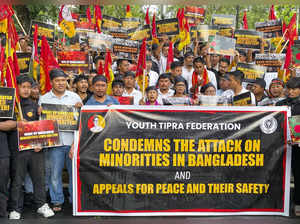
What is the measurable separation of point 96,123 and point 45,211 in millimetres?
1315

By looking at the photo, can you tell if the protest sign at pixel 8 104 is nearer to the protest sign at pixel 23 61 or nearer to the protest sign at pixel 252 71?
the protest sign at pixel 23 61

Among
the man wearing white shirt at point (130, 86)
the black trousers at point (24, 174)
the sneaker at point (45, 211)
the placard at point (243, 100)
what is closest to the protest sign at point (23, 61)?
the man wearing white shirt at point (130, 86)

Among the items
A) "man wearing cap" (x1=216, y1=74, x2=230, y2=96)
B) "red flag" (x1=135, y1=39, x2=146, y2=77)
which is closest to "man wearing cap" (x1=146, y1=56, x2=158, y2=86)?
"red flag" (x1=135, y1=39, x2=146, y2=77)

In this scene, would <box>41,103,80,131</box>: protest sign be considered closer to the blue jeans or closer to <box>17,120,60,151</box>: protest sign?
<box>17,120,60,151</box>: protest sign

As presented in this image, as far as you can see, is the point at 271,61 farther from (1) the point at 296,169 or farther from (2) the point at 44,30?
(2) the point at 44,30

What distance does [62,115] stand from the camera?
17.4ft

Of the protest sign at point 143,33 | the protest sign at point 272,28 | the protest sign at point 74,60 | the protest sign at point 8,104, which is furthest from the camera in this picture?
the protest sign at point 272,28

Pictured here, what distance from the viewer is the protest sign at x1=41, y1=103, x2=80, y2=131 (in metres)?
5.27

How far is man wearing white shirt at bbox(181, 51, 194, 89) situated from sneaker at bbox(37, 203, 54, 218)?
4.30 m

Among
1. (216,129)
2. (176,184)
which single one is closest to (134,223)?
(176,184)

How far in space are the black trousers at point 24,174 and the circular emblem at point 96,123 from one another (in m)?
0.77

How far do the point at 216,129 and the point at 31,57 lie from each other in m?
4.56

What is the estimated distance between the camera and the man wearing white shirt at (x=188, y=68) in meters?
8.59

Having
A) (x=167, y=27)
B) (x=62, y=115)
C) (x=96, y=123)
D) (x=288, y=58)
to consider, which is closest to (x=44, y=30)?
(x=167, y=27)
